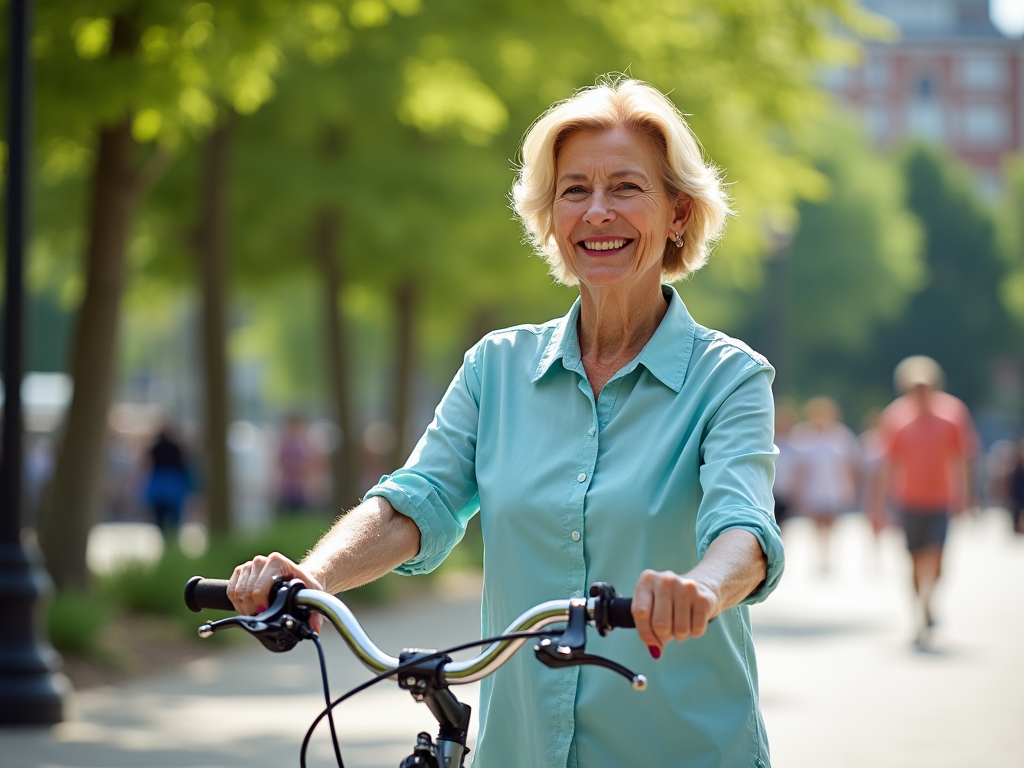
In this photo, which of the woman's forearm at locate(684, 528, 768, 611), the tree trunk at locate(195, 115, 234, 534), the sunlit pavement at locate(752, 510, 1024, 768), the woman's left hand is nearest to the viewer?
the woman's left hand

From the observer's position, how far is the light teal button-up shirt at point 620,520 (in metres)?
2.70

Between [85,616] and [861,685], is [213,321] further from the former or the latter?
[861,685]

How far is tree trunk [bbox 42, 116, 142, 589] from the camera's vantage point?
36.7 feet

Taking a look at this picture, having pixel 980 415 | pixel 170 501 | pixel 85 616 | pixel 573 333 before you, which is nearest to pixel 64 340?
pixel 980 415

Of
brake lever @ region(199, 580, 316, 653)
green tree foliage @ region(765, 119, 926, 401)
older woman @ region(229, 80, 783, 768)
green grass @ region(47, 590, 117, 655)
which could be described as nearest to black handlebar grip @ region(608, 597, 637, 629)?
older woman @ region(229, 80, 783, 768)

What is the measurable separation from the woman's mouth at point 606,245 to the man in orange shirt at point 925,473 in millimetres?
9557

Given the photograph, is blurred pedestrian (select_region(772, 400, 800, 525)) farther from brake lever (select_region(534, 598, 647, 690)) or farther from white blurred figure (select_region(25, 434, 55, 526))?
brake lever (select_region(534, 598, 647, 690))

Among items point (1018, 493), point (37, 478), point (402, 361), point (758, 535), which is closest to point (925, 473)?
point (402, 361)

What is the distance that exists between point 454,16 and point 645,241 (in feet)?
32.8

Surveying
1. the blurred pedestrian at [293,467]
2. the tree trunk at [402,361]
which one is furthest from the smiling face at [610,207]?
the blurred pedestrian at [293,467]

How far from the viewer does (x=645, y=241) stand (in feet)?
9.61

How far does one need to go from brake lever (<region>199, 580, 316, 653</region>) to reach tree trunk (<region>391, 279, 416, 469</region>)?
1632 centimetres

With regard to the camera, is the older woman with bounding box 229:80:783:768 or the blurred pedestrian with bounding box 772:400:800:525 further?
the blurred pedestrian with bounding box 772:400:800:525

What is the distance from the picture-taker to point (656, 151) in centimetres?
294
